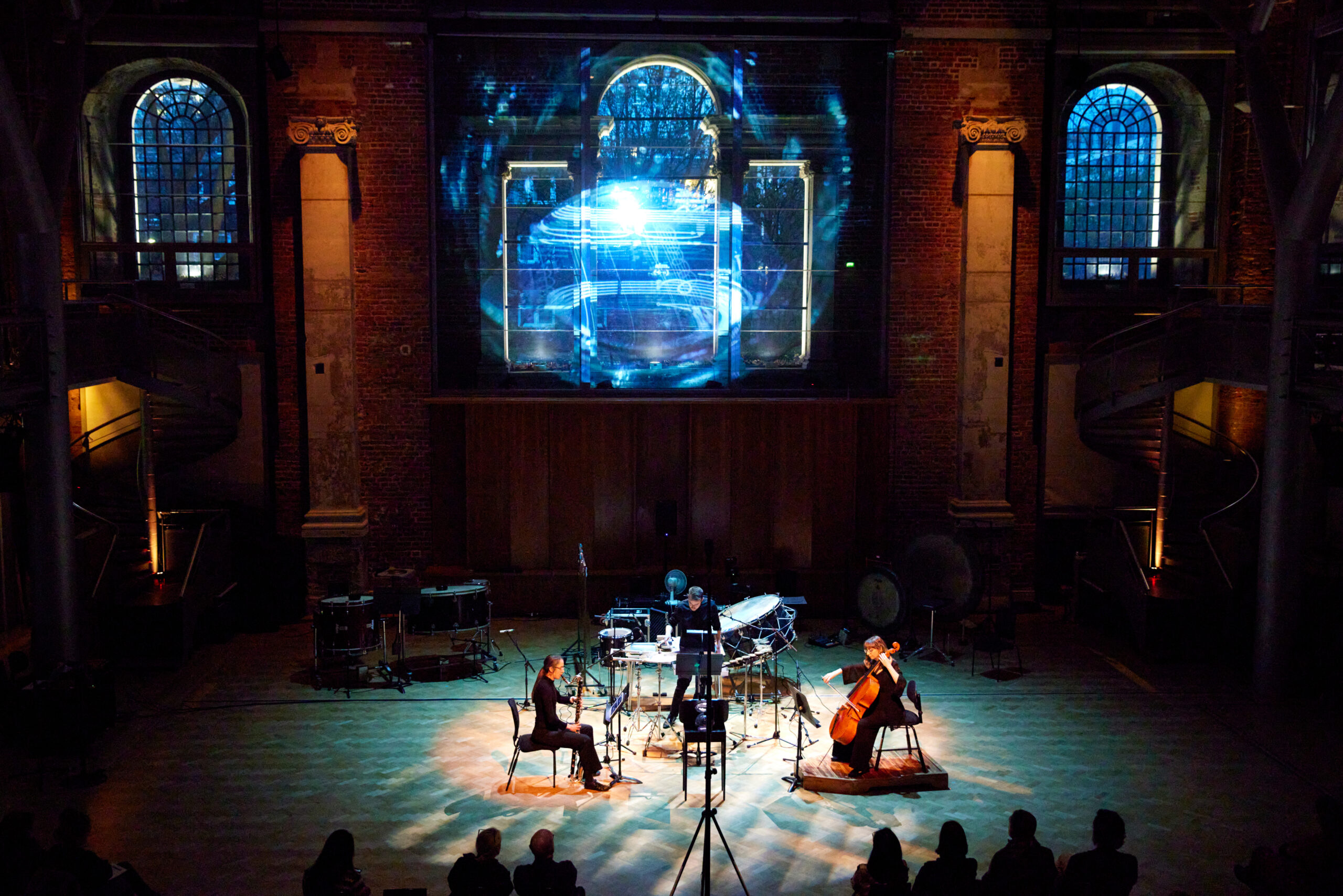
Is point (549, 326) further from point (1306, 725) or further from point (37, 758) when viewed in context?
point (1306, 725)

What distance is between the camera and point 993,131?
15422 mm

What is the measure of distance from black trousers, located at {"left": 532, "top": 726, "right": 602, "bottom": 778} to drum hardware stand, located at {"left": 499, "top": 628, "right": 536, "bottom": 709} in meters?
1.32

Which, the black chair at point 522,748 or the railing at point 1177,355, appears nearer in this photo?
the black chair at point 522,748

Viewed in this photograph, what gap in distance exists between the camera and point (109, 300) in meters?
13.2

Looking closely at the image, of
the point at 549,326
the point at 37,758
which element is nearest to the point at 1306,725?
the point at 549,326

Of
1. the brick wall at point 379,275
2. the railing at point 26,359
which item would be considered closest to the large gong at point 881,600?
the brick wall at point 379,275

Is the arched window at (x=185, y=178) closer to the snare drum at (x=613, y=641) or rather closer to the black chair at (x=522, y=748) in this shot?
the snare drum at (x=613, y=641)

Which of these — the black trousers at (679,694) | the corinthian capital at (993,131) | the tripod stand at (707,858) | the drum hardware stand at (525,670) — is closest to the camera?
the tripod stand at (707,858)

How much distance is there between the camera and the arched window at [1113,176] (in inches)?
647

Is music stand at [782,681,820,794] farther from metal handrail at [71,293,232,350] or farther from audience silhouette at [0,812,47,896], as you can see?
metal handrail at [71,293,232,350]

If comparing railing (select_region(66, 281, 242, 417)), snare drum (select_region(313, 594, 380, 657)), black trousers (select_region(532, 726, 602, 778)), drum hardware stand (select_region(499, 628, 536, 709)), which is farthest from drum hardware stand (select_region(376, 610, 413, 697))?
railing (select_region(66, 281, 242, 417))

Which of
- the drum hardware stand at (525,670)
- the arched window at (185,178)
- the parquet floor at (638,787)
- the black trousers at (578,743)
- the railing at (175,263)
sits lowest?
the parquet floor at (638,787)

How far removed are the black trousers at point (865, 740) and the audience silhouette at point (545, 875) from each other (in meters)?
3.59

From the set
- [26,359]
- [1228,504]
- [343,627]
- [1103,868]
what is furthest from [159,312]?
[1228,504]
